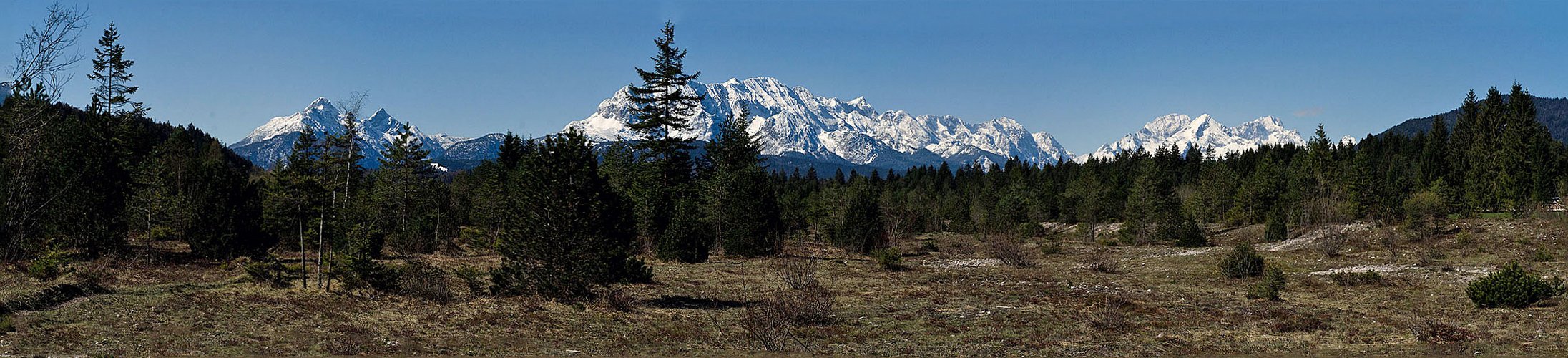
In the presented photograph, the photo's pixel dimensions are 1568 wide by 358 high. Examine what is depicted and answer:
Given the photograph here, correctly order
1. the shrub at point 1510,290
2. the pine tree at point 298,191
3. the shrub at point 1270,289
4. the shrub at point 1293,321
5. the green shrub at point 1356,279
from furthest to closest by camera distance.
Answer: the green shrub at point 1356,279 < the shrub at point 1270,289 < the pine tree at point 298,191 < the shrub at point 1510,290 < the shrub at point 1293,321

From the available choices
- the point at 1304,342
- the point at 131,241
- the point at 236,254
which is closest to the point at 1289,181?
the point at 1304,342

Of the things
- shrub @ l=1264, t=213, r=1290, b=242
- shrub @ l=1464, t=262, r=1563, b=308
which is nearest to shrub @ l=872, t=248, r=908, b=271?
shrub @ l=1464, t=262, r=1563, b=308

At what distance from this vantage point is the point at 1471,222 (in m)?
46.8

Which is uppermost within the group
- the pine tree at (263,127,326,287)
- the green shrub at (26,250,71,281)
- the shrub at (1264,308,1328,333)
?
the pine tree at (263,127,326,287)

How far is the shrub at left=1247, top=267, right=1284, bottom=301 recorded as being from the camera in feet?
82.3

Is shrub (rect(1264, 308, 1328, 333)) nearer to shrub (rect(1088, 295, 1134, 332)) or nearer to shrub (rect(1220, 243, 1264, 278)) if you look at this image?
shrub (rect(1088, 295, 1134, 332))

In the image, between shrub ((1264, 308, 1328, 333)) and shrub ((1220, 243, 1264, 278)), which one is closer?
shrub ((1264, 308, 1328, 333))

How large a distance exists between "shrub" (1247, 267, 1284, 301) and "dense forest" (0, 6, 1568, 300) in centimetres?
1778

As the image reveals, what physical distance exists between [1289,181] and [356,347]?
84.2 m

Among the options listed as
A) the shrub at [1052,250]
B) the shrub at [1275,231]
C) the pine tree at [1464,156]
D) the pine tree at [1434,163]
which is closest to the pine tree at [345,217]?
the shrub at [1052,250]

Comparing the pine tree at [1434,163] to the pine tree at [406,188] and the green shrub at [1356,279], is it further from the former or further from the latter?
the pine tree at [406,188]

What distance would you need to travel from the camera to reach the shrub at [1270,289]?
25094 millimetres

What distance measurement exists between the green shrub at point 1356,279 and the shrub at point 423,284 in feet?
98.1

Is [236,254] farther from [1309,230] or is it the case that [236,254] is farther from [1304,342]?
[1309,230]
